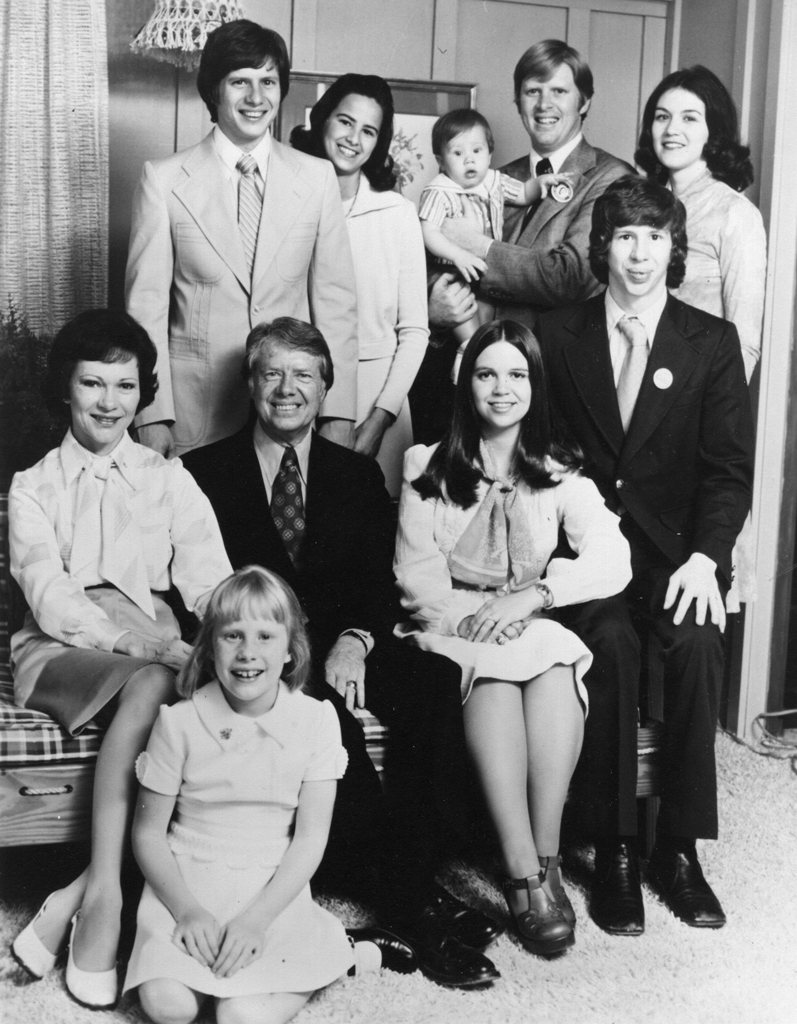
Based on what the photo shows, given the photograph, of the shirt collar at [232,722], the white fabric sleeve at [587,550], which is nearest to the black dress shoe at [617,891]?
the white fabric sleeve at [587,550]

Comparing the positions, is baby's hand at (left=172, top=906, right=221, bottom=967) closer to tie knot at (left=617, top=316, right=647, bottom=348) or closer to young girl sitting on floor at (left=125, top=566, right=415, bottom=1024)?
young girl sitting on floor at (left=125, top=566, right=415, bottom=1024)

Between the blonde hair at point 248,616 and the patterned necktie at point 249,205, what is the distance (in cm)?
88

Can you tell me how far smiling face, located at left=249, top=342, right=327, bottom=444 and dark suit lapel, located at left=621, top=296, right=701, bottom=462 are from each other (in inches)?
29.0

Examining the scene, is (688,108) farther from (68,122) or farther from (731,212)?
(68,122)

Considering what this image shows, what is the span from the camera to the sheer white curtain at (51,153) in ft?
8.22

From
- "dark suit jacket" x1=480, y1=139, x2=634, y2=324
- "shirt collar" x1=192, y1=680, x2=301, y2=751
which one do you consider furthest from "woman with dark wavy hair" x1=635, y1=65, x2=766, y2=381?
"shirt collar" x1=192, y1=680, x2=301, y2=751

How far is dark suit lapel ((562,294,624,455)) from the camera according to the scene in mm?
2572

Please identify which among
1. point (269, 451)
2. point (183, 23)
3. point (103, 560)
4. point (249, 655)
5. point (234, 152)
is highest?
point (183, 23)

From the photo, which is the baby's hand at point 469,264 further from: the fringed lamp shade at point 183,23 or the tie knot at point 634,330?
the fringed lamp shade at point 183,23

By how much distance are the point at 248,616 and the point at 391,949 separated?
69cm

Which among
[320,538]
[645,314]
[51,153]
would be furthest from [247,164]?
[645,314]

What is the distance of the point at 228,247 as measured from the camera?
8.25ft

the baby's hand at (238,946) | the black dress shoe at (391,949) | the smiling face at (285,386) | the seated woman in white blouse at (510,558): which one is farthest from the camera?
the smiling face at (285,386)

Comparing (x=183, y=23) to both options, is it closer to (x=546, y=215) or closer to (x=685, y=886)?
(x=546, y=215)
